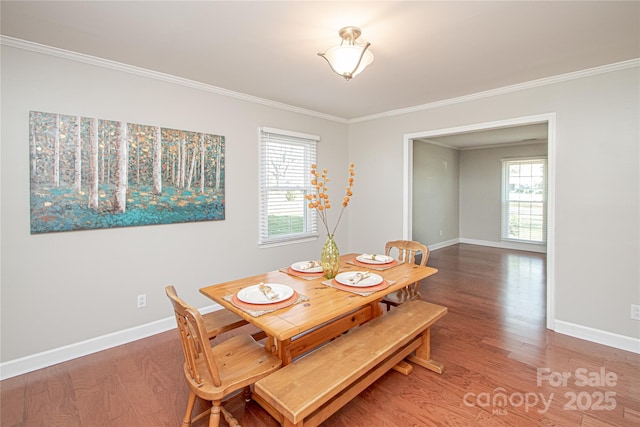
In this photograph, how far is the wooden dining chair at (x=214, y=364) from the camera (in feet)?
4.88

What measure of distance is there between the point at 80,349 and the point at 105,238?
93 centimetres

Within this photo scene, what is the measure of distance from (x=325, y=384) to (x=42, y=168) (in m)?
2.57

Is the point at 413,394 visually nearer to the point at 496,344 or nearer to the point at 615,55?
the point at 496,344

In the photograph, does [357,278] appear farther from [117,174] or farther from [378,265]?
[117,174]

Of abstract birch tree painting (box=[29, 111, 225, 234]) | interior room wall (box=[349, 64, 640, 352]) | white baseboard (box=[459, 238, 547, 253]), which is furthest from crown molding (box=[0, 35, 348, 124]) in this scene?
white baseboard (box=[459, 238, 547, 253])

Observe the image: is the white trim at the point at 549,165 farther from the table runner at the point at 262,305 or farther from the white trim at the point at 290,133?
the table runner at the point at 262,305

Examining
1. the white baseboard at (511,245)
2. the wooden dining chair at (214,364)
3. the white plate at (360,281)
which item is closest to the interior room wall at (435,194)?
the white baseboard at (511,245)

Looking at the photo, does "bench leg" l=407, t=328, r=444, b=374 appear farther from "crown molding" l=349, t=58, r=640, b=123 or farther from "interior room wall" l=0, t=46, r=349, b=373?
"crown molding" l=349, t=58, r=640, b=123

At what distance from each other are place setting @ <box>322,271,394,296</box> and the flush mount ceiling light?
1.39 metres

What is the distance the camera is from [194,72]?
293 centimetres

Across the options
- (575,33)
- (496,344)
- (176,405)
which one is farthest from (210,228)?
(575,33)

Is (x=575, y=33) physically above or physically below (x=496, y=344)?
above

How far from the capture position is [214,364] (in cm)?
152

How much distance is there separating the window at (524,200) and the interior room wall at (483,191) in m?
0.12
